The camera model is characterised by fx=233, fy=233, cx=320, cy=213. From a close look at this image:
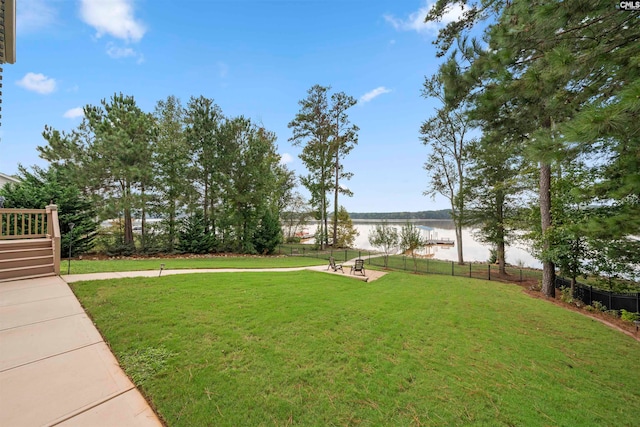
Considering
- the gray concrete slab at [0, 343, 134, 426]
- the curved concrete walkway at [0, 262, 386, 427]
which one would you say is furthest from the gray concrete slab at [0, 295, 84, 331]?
the gray concrete slab at [0, 343, 134, 426]

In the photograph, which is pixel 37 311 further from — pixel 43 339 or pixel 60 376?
pixel 60 376

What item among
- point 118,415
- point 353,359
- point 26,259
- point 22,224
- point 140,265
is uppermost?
point 22,224

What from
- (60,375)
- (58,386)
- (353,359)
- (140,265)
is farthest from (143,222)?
(353,359)

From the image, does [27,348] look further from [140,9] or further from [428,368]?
[140,9]

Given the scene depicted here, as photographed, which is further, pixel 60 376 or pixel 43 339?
pixel 43 339

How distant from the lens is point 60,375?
2492mm

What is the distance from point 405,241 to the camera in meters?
14.9

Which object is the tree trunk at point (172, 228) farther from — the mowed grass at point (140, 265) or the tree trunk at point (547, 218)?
the tree trunk at point (547, 218)

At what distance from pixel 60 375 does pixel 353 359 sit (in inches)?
133

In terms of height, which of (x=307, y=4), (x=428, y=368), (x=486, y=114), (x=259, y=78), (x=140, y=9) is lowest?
(x=428, y=368)

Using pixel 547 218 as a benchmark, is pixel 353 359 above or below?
below

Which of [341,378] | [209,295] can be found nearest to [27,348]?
[209,295]

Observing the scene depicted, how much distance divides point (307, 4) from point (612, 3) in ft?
44.1

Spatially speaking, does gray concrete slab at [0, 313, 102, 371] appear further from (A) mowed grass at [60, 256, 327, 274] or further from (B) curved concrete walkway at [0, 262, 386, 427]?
(A) mowed grass at [60, 256, 327, 274]
